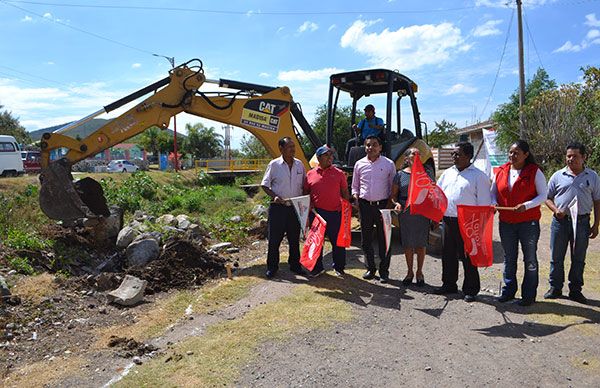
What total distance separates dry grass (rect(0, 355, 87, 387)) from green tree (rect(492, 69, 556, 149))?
2271 cm

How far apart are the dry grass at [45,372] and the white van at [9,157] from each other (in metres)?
26.4

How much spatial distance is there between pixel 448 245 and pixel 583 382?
2.18 metres

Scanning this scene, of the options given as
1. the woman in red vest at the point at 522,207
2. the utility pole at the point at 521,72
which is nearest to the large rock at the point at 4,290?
the woman in red vest at the point at 522,207

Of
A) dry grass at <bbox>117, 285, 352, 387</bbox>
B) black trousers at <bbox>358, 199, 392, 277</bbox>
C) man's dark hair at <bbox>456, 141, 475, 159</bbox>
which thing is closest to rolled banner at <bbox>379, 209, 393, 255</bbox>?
black trousers at <bbox>358, 199, 392, 277</bbox>

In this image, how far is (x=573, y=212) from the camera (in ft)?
18.2

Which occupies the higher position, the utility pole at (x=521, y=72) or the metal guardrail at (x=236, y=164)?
the utility pole at (x=521, y=72)

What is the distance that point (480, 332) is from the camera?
4.81m

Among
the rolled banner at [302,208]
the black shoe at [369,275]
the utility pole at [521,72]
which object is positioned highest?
the utility pole at [521,72]

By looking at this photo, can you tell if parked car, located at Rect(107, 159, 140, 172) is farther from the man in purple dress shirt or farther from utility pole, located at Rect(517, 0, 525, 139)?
the man in purple dress shirt

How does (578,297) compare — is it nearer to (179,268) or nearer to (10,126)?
(179,268)

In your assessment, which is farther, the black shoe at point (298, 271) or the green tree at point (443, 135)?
the green tree at point (443, 135)

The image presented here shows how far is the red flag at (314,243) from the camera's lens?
6301 millimetres

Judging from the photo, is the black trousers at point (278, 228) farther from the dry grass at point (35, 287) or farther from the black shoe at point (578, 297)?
the black shoe at point (578, 297)

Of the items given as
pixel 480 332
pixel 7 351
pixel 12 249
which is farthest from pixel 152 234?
pixel 480 332
